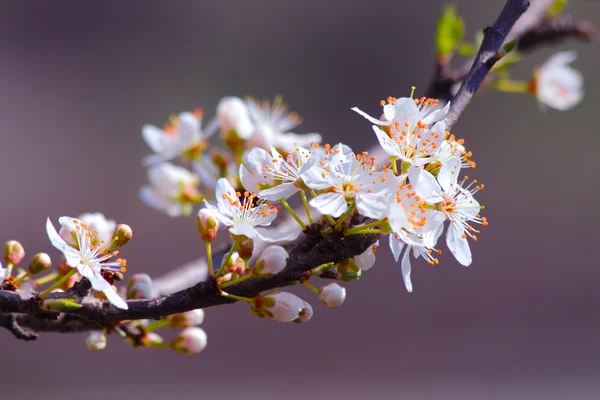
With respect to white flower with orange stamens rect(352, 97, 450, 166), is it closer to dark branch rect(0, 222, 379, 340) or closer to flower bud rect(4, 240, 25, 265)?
dark branch rect(0, 222, 379, 340)

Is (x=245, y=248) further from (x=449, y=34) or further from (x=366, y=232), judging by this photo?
(x=449, y=34)

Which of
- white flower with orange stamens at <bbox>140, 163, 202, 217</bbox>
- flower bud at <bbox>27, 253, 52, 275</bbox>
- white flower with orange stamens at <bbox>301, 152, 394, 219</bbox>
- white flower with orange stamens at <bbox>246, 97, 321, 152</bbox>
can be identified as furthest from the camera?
white flower with orange stamens at <bbox>140, 163, 202, 217</bbox>

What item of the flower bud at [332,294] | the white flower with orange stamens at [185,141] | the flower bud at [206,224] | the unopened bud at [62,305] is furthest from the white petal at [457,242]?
the white flower with orange stamens at [185,141]

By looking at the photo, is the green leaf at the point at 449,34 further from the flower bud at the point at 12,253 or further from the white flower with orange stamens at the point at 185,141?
the flower bud at the point at 12,253

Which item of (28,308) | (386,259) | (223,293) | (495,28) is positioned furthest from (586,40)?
(386,259)

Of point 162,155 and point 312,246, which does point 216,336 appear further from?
point 312,246

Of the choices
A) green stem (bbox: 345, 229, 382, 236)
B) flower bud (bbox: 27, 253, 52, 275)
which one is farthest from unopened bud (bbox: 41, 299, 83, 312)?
green stem (bbox: 345, 229, 382, 236)

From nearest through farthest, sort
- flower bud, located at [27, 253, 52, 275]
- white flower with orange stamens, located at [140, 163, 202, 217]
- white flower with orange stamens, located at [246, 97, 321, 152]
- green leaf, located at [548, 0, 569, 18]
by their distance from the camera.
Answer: flower bud, located at [27, 253, 52, 275] < white flower with orange stamens, located at [246, 97, 321, 152] < white flower with orange stamens, located at [140, 163, 202, 217] < green leaf, located at [548, 0, 569, 18]
